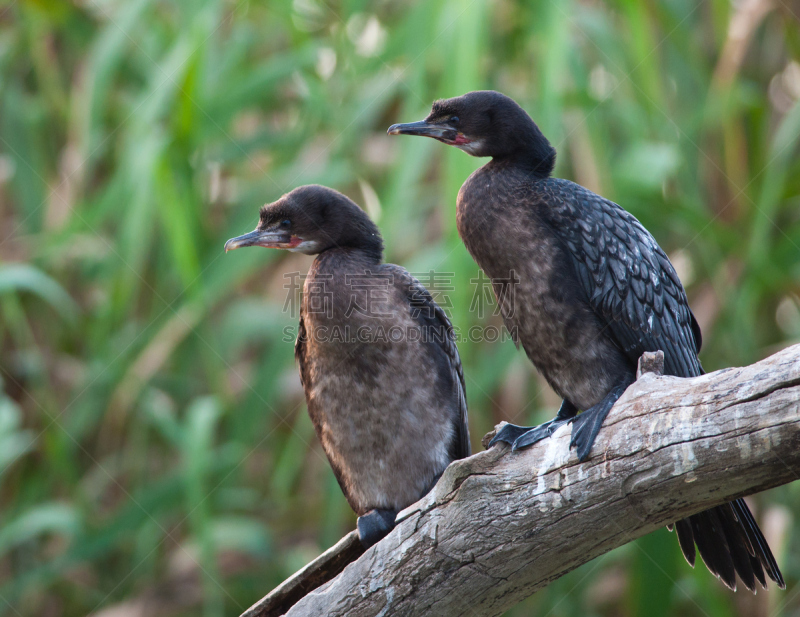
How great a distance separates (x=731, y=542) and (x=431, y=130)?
145cm

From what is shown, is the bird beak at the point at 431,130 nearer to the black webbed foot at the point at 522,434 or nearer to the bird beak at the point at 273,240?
the bird beak at the point at 273,240

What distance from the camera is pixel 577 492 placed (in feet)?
5.83

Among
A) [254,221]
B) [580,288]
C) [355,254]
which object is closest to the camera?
[580,288]

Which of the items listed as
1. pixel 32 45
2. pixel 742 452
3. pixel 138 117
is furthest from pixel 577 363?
pixel 32 45

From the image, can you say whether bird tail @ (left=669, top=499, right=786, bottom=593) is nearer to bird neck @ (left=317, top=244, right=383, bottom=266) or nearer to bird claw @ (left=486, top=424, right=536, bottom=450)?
bird claw @ (left=486, top=424, right=536, bottom=450)

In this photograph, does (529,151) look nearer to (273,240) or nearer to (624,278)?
(624,278)

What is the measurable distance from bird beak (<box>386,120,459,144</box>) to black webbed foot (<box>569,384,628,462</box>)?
3.13ft

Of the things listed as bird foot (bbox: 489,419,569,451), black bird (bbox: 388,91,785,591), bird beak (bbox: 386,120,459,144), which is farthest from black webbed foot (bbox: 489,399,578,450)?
bird beak (bbox: 386,120,459,144)

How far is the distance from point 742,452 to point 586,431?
367 mm

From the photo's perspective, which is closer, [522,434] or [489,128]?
[522,434]

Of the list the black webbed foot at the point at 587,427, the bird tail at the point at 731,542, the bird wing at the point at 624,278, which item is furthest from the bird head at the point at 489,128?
the bird tail at the point at 731,542

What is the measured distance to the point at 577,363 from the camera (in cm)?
227

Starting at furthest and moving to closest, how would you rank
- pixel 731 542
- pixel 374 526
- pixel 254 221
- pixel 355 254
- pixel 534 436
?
pixel 254 221, pixel 355 254, pixel 374 526, pixel 731 542, pixel 534 436

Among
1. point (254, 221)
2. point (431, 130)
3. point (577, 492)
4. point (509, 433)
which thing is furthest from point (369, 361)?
point (254, 221)
